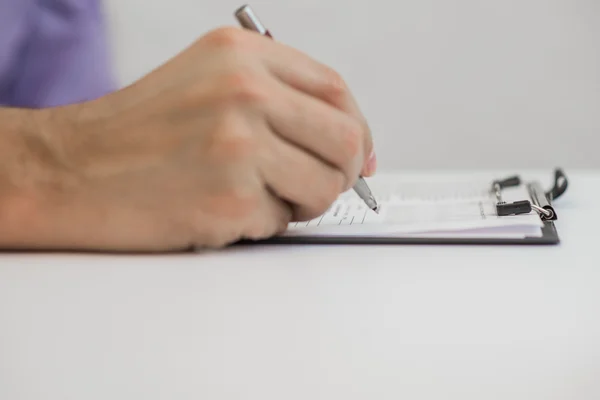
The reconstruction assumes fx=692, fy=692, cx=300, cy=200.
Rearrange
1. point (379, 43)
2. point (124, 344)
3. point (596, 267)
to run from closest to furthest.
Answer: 1. point (124, 344)
2. point (596, 267)
3. point (379, 43)

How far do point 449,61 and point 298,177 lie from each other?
0.65 metres

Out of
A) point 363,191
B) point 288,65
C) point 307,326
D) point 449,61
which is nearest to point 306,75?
point 288,65

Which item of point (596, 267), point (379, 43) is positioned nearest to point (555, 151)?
point (379, 43)

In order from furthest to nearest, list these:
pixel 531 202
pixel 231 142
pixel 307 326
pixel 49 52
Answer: pixel 49 52 < pixel 531 202 < pixel 231 142 < pixel 307 326

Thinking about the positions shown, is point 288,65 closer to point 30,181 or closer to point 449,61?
point 30,181

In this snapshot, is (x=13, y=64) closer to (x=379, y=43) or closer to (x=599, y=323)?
(x=379, y=43)

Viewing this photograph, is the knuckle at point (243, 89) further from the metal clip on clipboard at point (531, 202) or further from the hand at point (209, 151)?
the metal clip on clipboard at point (531, 202)

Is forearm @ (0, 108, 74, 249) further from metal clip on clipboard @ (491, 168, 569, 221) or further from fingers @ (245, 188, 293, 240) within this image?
metal clip on clipboard @ (491, 168, 569, 221)

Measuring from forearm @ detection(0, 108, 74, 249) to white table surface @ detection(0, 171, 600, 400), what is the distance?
0.03 m

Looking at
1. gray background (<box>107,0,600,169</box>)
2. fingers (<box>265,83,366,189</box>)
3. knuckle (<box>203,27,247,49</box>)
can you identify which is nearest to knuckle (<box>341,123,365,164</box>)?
fingers (<box>265,83,366,189</box>)

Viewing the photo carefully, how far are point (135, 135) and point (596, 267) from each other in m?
0.33

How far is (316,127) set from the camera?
500 millimetres

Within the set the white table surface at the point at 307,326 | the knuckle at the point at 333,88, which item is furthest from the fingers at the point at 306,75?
the white table surface at the point at 307,326

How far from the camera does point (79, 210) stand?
0.51 m
